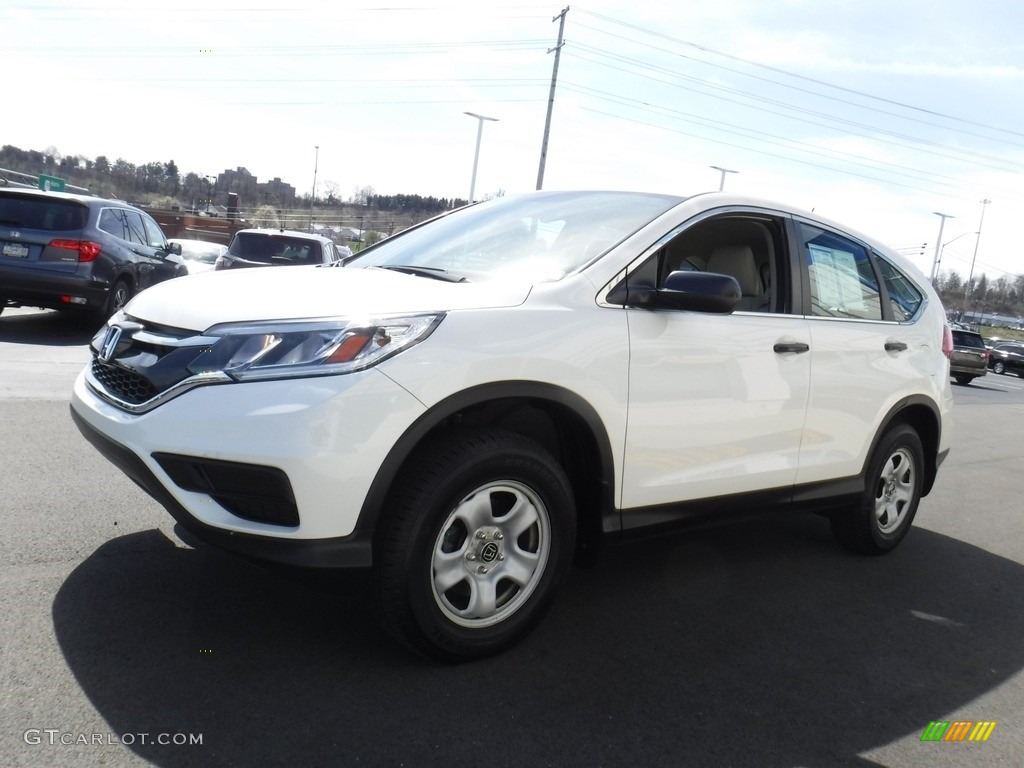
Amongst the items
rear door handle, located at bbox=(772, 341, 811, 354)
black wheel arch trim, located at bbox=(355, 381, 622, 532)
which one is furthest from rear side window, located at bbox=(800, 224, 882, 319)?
black wheel arch trim, located at bbox=(355, 381, 622, 532)

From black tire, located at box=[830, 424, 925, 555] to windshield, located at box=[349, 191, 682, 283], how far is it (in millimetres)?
1990

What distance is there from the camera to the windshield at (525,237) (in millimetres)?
3516

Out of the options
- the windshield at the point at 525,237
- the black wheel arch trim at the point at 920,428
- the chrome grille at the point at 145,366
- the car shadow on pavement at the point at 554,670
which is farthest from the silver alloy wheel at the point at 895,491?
the chrome grille at the point at 145,366

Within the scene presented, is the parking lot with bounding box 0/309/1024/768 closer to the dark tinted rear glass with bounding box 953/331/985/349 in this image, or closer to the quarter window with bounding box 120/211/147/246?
the quarter window with bounding box 120/211/147/246

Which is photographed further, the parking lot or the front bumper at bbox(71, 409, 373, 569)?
the front bumper at bbox(71, 409, 373, 569)

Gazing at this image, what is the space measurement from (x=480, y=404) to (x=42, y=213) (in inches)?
356

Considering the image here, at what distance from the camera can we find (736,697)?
3104mm

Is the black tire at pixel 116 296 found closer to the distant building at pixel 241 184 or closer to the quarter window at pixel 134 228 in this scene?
the quarter window at pixel 134 228

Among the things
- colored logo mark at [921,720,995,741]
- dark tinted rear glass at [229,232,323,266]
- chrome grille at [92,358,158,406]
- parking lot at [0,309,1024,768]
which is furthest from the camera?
dark tinted rear glass at [229,232,323,266]

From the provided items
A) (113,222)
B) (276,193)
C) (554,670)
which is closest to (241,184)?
(276,193)

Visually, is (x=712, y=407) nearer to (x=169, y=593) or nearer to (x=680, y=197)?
(x=680, y=197)

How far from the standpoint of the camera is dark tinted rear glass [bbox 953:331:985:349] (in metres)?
25.8

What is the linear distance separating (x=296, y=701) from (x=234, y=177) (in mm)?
111626

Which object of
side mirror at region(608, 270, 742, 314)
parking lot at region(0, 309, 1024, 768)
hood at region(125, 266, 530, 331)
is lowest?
parking lot at region(0, 309, 1024, 768)
